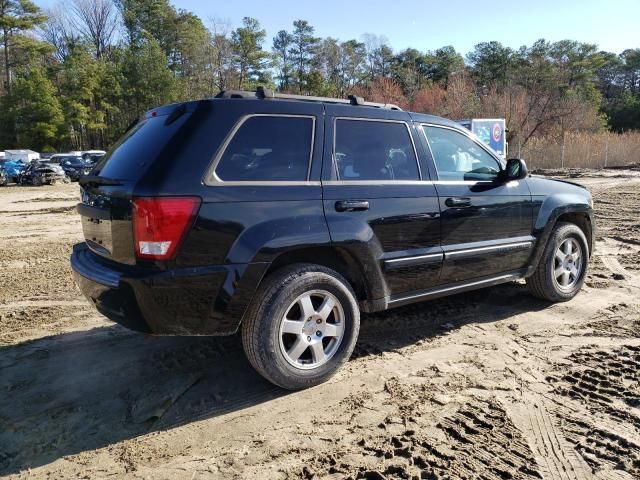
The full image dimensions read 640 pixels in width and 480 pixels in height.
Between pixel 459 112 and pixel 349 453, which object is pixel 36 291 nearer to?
pixel 349 453

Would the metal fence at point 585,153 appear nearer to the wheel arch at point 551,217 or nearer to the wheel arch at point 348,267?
the wheel arch at point 551,217

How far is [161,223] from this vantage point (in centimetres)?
292

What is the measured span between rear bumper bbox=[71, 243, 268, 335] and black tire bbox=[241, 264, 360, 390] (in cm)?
11

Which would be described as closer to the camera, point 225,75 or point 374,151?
point 374,151

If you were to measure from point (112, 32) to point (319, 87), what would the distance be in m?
26.1

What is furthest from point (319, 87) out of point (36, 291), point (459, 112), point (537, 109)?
point (36, 291)

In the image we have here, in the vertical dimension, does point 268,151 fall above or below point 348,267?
above

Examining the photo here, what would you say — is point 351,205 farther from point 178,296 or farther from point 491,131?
point 491,131

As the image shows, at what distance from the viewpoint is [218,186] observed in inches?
121

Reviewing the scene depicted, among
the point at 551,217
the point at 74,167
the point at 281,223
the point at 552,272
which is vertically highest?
the point at 74,167

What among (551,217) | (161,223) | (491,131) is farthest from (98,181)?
(491,131)

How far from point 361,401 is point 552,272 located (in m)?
2.80

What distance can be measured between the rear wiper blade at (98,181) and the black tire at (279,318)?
1.14 metres

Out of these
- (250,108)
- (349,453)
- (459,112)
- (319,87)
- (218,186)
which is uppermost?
(319,87)
